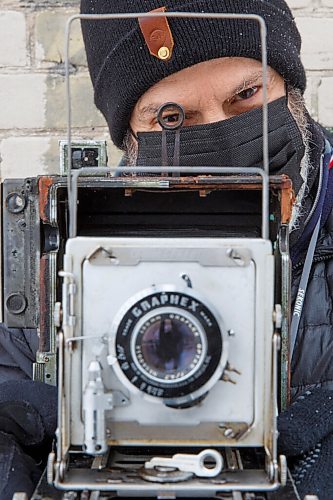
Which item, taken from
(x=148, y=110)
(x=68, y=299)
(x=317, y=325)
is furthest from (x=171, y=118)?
(x=68, y=299)

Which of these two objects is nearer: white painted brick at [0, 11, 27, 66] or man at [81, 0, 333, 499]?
man at [81, 0, 333, 499]

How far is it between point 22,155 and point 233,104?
85 cm

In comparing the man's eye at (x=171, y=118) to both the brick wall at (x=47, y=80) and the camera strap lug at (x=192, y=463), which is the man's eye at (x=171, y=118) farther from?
the brick wall at (x=47, y=80)

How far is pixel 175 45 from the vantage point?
1231 mm

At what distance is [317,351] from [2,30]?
117cm

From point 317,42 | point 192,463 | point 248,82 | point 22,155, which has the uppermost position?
point 317,42

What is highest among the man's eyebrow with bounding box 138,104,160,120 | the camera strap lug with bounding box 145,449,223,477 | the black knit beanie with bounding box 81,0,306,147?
the black knit beanie with bounding box 81,0,306,147

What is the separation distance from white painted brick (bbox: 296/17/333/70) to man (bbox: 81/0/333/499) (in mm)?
556

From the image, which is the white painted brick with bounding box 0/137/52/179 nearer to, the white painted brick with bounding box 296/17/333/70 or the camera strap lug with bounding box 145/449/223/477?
the white painted brick with bounding box 296/17/333/70

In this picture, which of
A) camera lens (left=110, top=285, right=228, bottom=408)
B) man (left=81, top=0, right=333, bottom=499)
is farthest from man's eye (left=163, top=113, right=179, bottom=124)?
camera lens (left=110, top=285, right=228, bottom=408)

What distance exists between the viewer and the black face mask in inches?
45.1

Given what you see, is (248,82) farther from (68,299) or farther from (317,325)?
(68,299)

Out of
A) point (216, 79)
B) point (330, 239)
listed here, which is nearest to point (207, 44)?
point (216, 79)

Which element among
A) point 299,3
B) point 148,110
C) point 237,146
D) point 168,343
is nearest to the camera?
point 168,343
